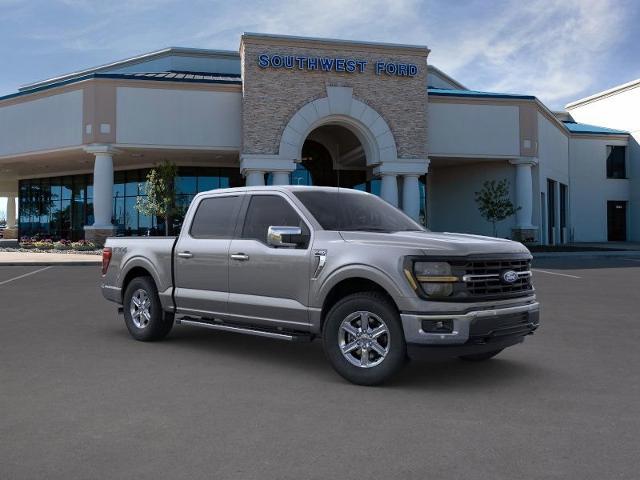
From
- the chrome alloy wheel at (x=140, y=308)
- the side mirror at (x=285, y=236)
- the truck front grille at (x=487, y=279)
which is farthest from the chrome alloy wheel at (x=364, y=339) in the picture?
the chrome alloy wheel at (x=140, y=308)

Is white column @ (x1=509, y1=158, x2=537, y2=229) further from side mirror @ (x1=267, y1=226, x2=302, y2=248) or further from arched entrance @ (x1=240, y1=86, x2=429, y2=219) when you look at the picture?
side mirror @ (x1=267, y1=226, x2=302, y2=248)

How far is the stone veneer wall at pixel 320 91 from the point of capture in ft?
97.6

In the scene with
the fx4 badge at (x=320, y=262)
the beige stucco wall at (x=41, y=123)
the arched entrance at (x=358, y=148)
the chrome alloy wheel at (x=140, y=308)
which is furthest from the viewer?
the beige stucco wall at (x=41, y=123)

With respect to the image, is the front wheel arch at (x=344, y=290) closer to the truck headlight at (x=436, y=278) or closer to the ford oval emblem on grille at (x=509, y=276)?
the truck headlight at (x=436, y=278)

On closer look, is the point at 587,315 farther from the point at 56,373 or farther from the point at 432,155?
the point at 432,155

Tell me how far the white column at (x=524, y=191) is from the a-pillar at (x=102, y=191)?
2153 cm

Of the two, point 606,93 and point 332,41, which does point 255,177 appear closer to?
point 332,41

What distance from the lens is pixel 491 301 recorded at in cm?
581

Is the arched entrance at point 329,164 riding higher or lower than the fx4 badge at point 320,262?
higher

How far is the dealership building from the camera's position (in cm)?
3008

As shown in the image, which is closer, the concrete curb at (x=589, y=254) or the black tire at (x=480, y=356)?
the black tire at (x=480, y=356)

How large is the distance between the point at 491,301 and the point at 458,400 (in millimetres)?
1027

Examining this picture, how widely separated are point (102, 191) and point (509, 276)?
93.4 ft

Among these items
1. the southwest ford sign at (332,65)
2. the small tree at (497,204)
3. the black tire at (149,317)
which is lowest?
the black tire at (149,317)
